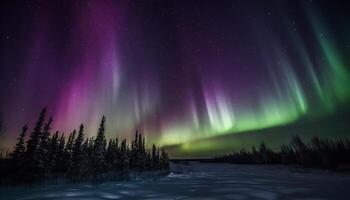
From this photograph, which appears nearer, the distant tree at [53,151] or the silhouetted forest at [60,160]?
the silhouetted forest at [60,160]

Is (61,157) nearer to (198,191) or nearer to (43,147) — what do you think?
(43,147)

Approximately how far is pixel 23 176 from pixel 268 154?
519 ft

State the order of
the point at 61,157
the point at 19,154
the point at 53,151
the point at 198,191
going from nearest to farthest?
the point at 198,191 → the point at 19,154 → the point at 53,151 → the point at 61,157

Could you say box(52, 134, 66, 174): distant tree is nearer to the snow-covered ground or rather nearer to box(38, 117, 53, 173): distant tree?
box(38, 117, 53, 173): distant tree

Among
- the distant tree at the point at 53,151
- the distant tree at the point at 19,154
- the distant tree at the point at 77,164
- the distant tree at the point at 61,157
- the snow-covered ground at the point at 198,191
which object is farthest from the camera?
the distant tree at the point at 61,157

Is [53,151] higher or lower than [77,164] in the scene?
higher

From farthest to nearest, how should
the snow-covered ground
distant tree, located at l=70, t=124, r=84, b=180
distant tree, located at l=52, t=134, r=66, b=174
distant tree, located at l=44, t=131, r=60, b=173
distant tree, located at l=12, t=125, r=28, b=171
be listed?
distant tree, located at l=52, t=134, r=66, b=174
distant tree, located at l=44, t=131, r=60, b=173
distant tree, located at l=70, t=124, r=84, b=180
distant tree, located at l=12, t=125, r=28, b=171
the snow-covered ground

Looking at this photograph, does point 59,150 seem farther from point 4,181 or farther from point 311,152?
point 311,152

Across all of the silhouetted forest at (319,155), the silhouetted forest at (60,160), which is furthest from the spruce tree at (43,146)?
the silhouetted forest at (319,155)

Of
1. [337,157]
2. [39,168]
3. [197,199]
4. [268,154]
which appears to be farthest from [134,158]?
[268,154]

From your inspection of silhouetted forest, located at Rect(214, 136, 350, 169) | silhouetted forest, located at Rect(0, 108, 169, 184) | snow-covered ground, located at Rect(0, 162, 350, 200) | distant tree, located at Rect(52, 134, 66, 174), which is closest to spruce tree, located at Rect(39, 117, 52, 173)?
silhouetted forest, located at Rect(0, 108, 169, 184)

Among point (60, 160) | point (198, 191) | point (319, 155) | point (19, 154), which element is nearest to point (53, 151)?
point (60, 160)

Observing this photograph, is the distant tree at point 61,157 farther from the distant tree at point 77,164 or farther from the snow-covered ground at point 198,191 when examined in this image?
the snow-covered ground at point 198,191

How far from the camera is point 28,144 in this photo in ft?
130
